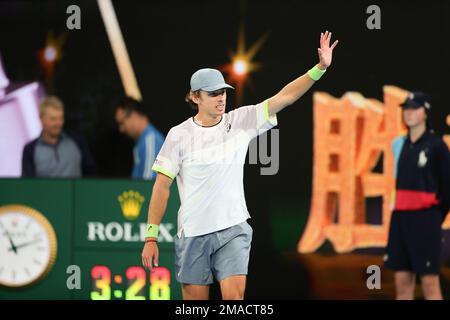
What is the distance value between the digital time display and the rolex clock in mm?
510

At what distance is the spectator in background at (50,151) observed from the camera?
12055 millimetres

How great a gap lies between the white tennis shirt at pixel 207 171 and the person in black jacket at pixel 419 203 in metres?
2.75

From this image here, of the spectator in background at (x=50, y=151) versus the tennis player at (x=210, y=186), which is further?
the spectator in background at (x=50, y=151)

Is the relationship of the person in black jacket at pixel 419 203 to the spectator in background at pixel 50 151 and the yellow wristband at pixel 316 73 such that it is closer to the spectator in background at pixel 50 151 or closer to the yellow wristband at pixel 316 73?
the yellow wristband at pixel 316 73

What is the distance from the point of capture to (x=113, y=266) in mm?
11688

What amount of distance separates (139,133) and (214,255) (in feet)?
11.6

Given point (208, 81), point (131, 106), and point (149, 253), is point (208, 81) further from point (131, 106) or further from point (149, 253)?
point (131, 106)

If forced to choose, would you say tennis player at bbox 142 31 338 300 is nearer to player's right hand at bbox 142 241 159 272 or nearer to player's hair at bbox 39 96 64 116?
player's right hand at bbox 142 241 159 272

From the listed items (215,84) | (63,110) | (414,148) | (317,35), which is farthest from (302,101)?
(215,84)

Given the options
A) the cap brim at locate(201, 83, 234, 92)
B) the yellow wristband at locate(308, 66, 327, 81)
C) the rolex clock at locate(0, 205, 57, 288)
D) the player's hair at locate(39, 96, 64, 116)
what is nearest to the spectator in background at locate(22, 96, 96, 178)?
the player's hair at locate(39, 96, 64, 116)

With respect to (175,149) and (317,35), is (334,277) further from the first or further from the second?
(175,149)

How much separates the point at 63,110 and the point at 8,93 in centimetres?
61

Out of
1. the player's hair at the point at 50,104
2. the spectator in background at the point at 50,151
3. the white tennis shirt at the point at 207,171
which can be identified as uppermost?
the player's hair at the point at 50,104

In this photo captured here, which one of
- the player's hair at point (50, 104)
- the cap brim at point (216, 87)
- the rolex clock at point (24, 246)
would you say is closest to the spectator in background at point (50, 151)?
the player's hair at point (50, 104)
